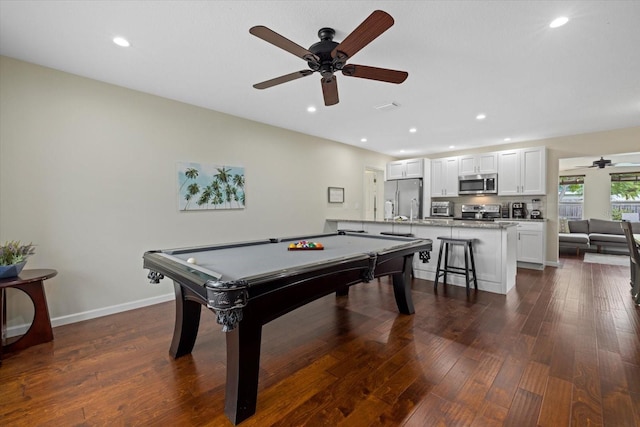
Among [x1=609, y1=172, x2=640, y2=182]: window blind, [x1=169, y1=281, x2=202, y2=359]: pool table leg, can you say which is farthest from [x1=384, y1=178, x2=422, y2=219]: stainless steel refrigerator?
[x1=609, y1=172, x2=640, y2=182]: window blind

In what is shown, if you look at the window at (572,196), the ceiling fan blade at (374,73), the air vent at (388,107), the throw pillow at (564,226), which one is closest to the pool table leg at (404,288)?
the ceiling fan blade at (374,73)

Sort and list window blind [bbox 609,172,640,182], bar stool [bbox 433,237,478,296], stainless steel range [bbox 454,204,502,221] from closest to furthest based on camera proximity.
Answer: bar stool [bbox 433,237,478,296] < stainless steel range [bbox 454,204,502,221] < window blind [bbox 609,172,640,182]

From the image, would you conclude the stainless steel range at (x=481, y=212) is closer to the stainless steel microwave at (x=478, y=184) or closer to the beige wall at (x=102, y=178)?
the stainless steel microwave at (x=478, y=184)

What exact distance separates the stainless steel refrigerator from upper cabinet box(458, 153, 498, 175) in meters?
0.98

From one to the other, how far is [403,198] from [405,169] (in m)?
0.74

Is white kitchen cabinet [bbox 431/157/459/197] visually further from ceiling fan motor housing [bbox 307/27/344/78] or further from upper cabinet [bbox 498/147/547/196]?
ceiling fan motor housing [bbox 307/27/344/78]

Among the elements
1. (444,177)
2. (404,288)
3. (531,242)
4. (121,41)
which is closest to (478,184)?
(444,177)

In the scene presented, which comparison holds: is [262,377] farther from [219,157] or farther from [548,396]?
[219,157]

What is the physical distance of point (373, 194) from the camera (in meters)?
7.28

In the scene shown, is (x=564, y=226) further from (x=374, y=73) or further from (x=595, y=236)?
(x=374, y=73)

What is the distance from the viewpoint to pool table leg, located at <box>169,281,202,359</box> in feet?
6.99

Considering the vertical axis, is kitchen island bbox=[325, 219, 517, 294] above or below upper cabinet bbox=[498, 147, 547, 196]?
below

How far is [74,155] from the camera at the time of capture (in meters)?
2.84

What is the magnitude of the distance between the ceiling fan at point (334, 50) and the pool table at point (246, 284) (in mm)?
1411
